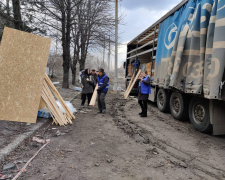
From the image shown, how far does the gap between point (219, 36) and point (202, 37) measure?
606 millimetres

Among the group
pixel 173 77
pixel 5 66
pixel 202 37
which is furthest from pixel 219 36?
pixel 5 66

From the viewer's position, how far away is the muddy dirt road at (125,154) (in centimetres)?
282

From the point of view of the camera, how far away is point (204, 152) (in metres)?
3.81

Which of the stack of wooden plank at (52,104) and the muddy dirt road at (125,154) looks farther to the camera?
the stack of wooden plank at (52,104)

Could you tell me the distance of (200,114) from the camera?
5094mm

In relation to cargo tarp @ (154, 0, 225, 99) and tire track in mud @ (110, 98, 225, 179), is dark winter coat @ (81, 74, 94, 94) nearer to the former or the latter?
tire track in mud @ (110, 98, 225, 179)

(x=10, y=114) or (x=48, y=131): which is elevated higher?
(x=10, y=114)

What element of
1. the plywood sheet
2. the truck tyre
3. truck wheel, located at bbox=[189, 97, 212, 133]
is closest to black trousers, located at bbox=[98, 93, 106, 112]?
the truck tyre

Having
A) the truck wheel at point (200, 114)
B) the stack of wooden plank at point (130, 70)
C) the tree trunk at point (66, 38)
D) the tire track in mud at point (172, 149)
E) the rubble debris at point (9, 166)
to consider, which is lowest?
the tire track in mud at point (172, 149)

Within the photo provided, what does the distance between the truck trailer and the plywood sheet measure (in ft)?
11.9

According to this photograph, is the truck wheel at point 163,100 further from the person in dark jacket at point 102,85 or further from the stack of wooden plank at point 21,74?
the stack of wooden plank at point 21,74

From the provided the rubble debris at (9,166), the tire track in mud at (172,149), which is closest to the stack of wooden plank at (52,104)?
the tire track in mud at (172,149)

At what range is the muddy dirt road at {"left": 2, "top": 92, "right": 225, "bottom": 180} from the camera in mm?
2824

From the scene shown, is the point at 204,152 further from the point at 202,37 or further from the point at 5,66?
the point at 5,66
